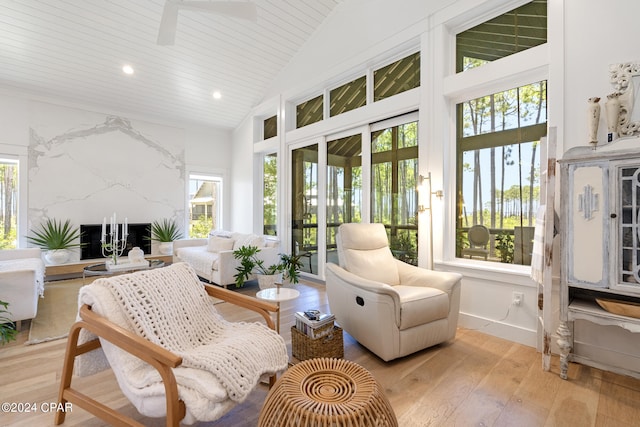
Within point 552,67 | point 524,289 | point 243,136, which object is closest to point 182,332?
point 524,289

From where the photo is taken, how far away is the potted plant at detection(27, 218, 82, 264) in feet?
15.5

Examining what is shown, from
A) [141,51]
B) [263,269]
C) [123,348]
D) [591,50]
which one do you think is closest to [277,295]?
[123,348]

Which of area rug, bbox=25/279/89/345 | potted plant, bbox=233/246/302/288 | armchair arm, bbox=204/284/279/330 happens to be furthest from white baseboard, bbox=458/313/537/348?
area rug, bbox=25/279/89/345

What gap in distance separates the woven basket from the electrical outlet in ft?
5.07

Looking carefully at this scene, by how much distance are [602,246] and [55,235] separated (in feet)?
21.5

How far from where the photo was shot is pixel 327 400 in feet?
3.82

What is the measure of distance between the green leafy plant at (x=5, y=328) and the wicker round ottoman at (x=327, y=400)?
1.66 m

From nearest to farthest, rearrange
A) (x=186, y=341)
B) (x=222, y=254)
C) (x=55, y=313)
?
(x=186, y=341) < (x=55, y=313) < (x=222, y=254)

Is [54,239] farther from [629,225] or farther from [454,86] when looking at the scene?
[629,225]

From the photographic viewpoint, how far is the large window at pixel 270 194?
5791mm

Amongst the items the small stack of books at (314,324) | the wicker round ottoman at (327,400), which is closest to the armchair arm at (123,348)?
the wicker round ottoman at (327,400)

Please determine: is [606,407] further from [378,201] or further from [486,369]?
[378,201]

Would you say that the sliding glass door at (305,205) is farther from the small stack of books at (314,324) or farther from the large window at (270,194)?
the small stack of books at (314,324)

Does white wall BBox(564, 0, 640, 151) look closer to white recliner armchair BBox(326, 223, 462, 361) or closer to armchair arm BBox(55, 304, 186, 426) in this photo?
white recliner armchair BBox(326, 223, 462, 361)
